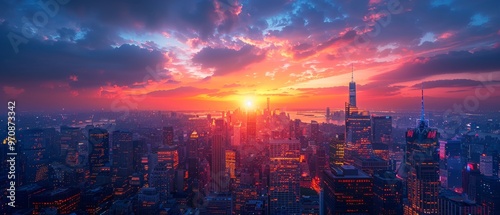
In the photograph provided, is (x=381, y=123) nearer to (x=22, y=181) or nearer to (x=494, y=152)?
(x=494, y=152)

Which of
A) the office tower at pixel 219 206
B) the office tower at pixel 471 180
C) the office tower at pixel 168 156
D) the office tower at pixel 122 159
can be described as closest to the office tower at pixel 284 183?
the office tower at pixel 219 206

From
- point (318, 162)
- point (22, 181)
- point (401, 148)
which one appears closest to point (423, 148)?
point (401, 148)

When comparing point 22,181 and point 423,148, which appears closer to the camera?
point 22,181

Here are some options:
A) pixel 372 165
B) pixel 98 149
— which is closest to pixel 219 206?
pixel 372 165

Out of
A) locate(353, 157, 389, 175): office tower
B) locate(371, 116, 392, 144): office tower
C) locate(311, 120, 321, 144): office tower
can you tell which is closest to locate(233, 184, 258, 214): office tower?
locate(353, 157, 389, 175): office tower

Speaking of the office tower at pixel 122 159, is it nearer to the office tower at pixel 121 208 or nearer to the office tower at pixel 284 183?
the office tower at pixel 121 208

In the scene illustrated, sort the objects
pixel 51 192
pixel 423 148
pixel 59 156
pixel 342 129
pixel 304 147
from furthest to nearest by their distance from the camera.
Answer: pixel 342 129
pixel 304 147
pixel 59 156
pixel 423 148
pixel 51 192

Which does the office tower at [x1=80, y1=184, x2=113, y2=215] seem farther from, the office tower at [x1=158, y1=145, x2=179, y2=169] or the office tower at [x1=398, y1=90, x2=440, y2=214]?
the office tower at [x1=398, y1=90, x2=440, y2=214]
